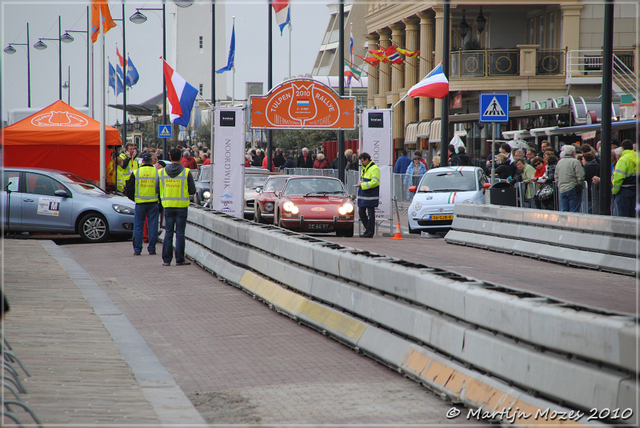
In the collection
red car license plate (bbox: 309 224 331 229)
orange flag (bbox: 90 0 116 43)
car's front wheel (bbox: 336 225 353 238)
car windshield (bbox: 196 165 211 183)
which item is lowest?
car's front wheel (bbox: 336 225 353 238)

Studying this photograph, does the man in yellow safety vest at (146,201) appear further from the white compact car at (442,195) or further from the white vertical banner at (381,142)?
the white compact car at (442,195)

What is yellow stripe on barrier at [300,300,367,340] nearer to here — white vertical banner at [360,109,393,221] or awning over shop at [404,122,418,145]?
white vertical banner at [360,109,393,221]

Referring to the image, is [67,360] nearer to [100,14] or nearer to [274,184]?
[274,184]

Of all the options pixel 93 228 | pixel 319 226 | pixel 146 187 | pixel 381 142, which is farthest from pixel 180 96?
pixel 146 187

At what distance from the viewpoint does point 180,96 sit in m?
20.9

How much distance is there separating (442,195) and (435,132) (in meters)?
19.7

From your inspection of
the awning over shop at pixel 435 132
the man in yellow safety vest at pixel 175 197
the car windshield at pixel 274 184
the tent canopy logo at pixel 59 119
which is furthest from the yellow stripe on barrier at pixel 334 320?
the awning over shop at pixel 435 132

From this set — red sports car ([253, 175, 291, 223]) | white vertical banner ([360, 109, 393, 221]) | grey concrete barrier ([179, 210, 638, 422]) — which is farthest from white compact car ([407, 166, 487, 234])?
grey concrete barrier ([179, 210, 638, 422])

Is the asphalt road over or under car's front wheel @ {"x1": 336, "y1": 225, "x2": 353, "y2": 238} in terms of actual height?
under

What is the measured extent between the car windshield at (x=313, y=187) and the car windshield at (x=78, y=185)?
14.7 feet

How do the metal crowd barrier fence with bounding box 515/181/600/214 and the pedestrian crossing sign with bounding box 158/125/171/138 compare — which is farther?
the pedestrian crossing sign with bounding box 158/125/171/138

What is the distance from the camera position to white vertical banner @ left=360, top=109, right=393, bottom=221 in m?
20.1

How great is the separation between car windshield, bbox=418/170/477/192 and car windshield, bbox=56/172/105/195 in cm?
797

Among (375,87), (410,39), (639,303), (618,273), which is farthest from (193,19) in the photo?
(639,303)
